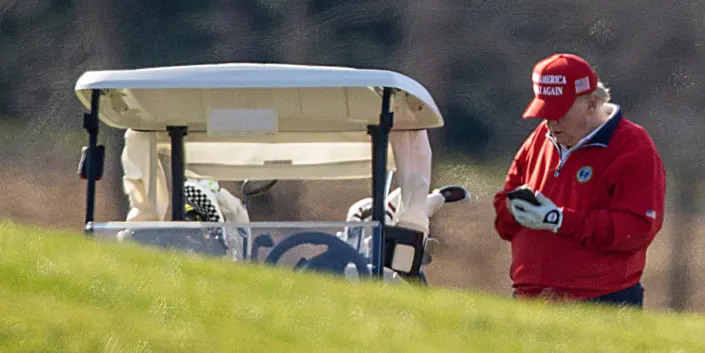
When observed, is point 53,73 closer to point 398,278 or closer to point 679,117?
point 679,117

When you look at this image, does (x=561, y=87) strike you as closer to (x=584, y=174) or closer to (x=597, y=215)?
(x=584, y=174)

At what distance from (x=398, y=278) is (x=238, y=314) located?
3440 millimetres

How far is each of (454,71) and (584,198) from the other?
7994 mm

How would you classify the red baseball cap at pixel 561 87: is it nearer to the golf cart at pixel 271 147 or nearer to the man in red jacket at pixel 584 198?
the man in red jacket at pixel 584 198

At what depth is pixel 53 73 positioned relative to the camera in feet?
51.1

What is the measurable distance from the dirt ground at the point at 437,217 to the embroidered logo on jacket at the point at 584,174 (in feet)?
24.6

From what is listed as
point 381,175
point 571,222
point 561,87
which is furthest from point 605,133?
point 381,175

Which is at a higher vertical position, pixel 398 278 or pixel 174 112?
pixel 174 112

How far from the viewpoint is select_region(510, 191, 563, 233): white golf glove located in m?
6.61

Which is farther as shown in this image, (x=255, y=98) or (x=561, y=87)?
(x=255, y=98)

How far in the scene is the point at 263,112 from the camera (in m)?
8.10

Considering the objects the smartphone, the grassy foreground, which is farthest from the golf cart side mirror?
the grassy foreground

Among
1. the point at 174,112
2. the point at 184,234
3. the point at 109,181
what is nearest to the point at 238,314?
the point at 184,234

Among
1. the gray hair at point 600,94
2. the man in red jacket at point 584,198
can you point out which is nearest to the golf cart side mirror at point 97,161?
the man in red jacket at point 584,198
